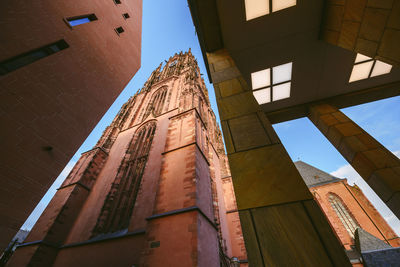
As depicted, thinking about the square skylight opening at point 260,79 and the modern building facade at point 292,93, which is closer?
the modern building facade at point 292,93

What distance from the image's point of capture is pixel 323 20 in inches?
108

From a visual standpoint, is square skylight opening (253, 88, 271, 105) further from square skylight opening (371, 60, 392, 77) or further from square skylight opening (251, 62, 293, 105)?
square skylight opening (371, 60, 392, 77)

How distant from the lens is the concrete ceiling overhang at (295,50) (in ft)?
9.27

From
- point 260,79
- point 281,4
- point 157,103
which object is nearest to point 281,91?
point 260,79

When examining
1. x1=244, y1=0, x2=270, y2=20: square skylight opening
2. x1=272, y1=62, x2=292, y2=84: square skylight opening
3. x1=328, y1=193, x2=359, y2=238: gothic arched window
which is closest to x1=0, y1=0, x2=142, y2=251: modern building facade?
x1=244, y1=0, x2=270, y2=20: square skylight opening

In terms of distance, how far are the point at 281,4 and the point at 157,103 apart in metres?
13.4

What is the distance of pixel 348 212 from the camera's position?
18719mm

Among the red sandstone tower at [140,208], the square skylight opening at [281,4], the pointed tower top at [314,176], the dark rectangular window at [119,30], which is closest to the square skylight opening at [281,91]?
the square skylight opening at [281,4]

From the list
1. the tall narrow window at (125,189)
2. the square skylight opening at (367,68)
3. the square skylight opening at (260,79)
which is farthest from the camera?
the tall narrow window at (125,189)

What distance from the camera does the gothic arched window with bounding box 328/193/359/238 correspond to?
57.5ft

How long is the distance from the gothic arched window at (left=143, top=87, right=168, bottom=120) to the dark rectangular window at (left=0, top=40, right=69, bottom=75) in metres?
7.69

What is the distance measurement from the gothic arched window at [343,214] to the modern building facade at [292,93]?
A: 2109 centimetres

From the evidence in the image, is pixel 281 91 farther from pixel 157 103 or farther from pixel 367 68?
pixel 157 103

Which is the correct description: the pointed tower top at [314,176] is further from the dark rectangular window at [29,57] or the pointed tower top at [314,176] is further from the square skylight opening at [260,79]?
the dark rectangular window at [29,57]
